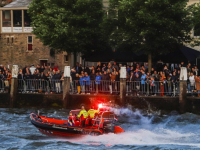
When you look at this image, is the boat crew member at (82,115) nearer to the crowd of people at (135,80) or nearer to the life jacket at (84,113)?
the life jacket at (84,113)

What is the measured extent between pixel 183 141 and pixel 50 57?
3775 cm

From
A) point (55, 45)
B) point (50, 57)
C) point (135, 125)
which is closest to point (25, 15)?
point (50, 57)

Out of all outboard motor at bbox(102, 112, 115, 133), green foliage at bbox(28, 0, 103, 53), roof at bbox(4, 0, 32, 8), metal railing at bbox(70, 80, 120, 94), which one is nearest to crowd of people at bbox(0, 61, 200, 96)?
metal railing at bbox(70, 80, 120, 94)

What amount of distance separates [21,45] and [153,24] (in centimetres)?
2693

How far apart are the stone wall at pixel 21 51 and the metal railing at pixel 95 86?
27.1m

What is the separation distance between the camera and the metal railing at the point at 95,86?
39.9 metres

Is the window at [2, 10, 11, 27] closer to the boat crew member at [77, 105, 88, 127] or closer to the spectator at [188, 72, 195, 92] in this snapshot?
the spectator at [188, 72, 195, 92]

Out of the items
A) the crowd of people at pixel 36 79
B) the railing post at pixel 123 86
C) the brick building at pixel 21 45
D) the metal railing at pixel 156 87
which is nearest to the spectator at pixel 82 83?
the crowd of people at pixel 36 79

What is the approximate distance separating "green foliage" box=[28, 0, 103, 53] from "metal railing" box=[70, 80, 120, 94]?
28.0ft

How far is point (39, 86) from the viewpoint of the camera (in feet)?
137

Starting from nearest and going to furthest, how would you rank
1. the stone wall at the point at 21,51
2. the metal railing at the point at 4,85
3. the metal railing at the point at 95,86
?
the metal railing at the point at 95,86 → the metal railing at the point at 4,85 → the stone wall at the point at 21,51

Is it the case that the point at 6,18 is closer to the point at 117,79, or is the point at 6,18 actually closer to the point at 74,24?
the point at 74,24

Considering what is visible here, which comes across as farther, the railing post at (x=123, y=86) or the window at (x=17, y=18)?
the window at (x=17, y=18)

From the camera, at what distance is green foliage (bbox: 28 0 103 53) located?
4959 centimetres
